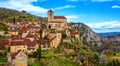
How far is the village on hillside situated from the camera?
5688 cm

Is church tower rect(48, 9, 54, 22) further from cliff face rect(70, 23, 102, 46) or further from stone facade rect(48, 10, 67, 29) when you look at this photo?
cliff face rect(70, 23, 102, 46)

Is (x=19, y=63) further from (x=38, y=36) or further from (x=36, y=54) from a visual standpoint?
(x=38, y=36)

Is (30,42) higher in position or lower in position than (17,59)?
higher

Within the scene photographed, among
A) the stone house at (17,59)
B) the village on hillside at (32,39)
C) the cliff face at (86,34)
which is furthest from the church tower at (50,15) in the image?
the cliff face at (86,34)

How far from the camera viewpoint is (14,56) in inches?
2212

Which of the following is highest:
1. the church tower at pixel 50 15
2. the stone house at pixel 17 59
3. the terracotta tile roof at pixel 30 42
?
the church tower at pixel 50 15

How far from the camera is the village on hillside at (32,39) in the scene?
187 ft

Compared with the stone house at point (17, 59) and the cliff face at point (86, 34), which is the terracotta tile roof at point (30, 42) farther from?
the cliff face at point (86, 34)

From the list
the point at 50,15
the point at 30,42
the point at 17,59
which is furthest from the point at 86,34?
the point at 17,59

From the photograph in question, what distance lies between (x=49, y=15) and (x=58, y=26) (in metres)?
4.73

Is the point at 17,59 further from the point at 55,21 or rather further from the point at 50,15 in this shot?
the point at 50,15

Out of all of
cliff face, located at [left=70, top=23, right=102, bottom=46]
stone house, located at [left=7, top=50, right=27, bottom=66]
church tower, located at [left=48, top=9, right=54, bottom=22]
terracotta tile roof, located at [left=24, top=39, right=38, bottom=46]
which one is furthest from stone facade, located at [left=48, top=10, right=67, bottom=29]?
cliff face, located at [left=70, top=23, right=102, bottom=46]

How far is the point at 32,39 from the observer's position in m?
70.9

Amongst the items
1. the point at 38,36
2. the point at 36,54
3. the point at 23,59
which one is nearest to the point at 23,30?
the point at 38,36
